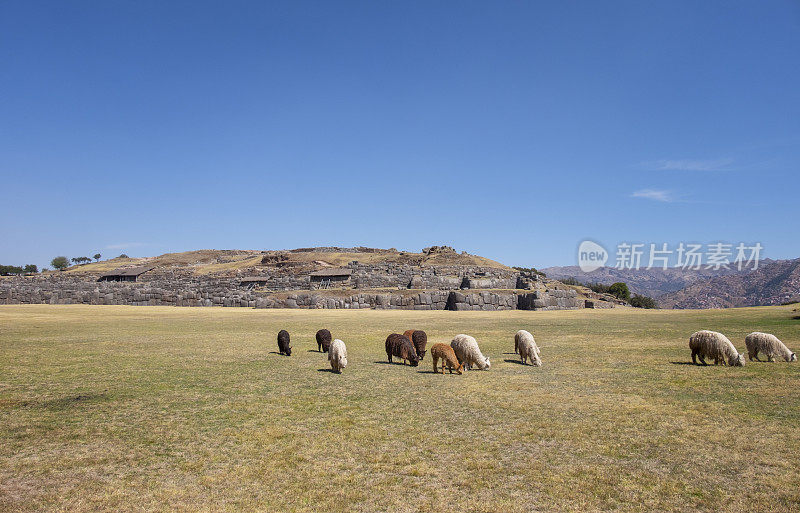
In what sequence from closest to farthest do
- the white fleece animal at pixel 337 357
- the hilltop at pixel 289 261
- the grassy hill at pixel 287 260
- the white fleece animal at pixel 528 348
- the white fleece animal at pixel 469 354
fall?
the white fleece animal at pixel 337 357 → the white fleece animal at pixel 469 354 → the white fleece animal at pixel 528 348 → the hilltop at pixel 289 261 → the grassy hill at pixel 287 260

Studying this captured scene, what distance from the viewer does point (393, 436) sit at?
6.50 metres

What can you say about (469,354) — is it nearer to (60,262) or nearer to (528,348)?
(528,348)

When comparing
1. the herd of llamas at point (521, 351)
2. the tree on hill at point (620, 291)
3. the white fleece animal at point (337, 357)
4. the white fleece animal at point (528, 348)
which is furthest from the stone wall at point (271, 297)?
the tree on hill at point (620, 291)

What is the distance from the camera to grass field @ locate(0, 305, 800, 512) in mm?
4758

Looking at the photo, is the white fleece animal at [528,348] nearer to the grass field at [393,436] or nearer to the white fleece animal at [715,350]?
the grass field at [393,436]

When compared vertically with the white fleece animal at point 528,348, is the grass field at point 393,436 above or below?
below

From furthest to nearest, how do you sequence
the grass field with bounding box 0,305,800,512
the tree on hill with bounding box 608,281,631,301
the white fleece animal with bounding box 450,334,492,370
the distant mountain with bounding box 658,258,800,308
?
1. the distant mountain with bounding box 658,258,800,308
2. the tree on hill with bounding box 608,281,631,301
3. the white fleece animal with bounding box 450,334,492,370
4. the grass field with bounding box 0,305,800,512

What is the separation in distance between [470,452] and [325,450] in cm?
186

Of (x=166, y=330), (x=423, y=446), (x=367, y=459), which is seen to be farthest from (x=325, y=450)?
(x=166, y=330)

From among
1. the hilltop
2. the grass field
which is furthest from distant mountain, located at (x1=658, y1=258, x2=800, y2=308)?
the grass field

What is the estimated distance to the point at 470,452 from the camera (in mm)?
5902

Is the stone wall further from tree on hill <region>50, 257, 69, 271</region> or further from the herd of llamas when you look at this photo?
tree on hill <region>50, 257, 69, 271</region>

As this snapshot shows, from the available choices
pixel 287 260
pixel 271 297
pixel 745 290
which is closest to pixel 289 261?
pixel 287 260

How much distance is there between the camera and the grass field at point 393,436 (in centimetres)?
476
